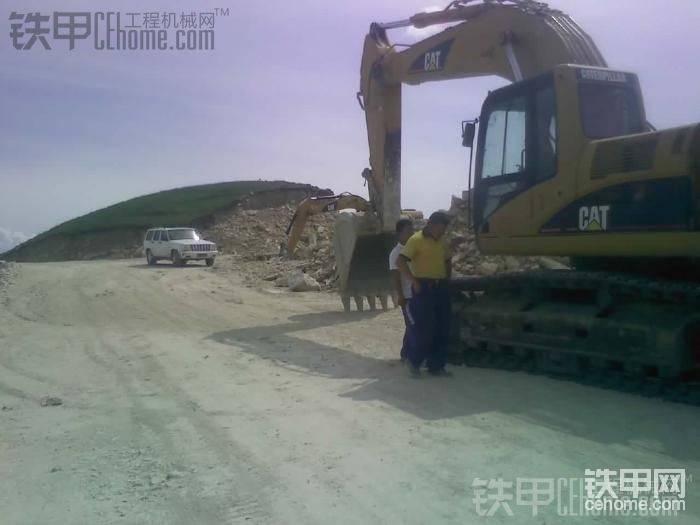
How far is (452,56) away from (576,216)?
4.08 metres

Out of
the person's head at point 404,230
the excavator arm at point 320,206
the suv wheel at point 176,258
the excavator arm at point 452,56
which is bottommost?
the suv wheel at point 176,258

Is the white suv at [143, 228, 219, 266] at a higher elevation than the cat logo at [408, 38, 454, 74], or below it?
below

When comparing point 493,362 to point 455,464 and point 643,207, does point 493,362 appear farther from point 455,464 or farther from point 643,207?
point 455,464

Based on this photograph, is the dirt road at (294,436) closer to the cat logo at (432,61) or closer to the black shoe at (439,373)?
the black shoe at (439,373)

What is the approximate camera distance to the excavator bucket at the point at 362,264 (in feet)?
44.4

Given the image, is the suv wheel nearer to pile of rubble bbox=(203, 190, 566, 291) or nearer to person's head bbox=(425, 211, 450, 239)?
pile of rubble bbox=(203, 190, 566, 291)

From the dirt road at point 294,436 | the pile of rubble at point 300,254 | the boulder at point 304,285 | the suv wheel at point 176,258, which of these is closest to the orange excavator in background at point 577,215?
the dirt road at point 294,436

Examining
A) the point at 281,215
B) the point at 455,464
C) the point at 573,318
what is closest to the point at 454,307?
the point at 573,318

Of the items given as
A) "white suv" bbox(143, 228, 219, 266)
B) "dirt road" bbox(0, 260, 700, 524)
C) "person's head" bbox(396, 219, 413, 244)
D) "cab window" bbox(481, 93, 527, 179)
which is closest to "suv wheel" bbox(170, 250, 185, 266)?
"white suv" bbox(143, 228, 219, 266)

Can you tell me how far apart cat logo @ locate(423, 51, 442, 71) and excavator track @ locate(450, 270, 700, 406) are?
3758mm

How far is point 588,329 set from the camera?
271 inches

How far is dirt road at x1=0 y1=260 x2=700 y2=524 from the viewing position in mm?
4422

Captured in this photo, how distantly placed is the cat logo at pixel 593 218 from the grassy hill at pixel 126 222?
1603 inches

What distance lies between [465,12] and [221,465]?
734 cm
